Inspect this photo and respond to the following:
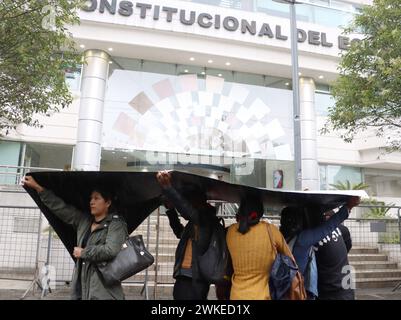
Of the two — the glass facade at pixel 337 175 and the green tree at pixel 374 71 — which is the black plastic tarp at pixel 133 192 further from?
the glass facade at pixel 337 175

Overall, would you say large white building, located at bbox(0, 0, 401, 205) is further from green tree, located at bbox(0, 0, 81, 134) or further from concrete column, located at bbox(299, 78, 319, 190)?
green tree, located at bbox(0, 0, 81, 134)

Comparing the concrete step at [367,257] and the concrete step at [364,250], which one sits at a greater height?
the concrete step at [364,250]

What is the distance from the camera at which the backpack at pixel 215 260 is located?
3.12 m

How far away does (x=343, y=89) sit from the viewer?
8844mm

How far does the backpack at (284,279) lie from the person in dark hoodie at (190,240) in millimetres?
589

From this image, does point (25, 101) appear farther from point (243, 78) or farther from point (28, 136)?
point (243, 78)

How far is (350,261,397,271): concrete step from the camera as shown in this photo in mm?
9164

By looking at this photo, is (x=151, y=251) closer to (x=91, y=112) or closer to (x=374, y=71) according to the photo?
(x=374, y=71)

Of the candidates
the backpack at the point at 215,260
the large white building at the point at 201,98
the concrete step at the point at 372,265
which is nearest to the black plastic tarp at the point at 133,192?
the backpack at the point at 215,260

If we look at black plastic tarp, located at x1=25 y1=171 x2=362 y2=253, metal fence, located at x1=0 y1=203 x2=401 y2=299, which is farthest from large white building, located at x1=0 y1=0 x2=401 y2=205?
black plastic tarp, located at x1=25 y1=171 x2=362 y2=253

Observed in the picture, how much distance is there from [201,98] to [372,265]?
11.1m

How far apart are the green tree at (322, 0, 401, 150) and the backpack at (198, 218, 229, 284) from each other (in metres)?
5.99

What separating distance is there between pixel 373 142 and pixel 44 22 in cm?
1711

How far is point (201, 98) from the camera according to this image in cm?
1772
